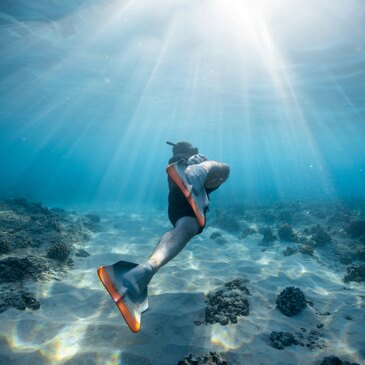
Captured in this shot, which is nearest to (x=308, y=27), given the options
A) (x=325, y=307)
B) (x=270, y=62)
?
(x=270, y=62)

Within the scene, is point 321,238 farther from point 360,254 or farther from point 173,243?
point 173,243

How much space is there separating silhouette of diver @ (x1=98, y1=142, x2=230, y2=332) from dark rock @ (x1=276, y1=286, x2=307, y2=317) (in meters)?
3.31

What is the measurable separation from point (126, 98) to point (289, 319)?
33.0 meters

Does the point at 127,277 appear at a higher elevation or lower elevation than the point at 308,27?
lower

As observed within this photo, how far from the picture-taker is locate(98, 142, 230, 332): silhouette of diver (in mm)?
3287

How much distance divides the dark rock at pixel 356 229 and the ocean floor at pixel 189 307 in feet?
6.09

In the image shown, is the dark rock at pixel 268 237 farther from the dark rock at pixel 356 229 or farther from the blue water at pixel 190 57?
the blue water at pixel 190 57

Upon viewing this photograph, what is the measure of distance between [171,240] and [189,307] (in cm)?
288

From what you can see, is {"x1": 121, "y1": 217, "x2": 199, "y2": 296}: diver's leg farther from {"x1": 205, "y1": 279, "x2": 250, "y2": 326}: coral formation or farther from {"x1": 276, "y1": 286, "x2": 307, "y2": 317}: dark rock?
{"x1": 276, "y1": 286, "x2": 307, "y2": 317}: dark rock

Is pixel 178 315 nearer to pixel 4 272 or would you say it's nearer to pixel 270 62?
pixel 4 272

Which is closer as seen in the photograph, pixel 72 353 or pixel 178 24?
pixel 72 353

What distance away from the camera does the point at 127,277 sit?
343 cm

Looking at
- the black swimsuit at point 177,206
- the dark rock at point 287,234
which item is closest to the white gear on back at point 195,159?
the black swimsuit at point 177,206

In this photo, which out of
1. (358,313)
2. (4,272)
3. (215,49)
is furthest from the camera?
(215,49)
